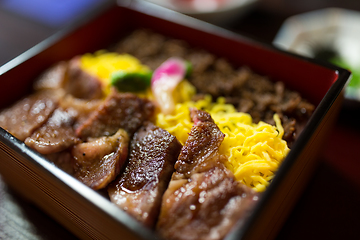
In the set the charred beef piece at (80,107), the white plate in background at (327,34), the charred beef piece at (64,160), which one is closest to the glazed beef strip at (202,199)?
the charred beef piece at (64,160)

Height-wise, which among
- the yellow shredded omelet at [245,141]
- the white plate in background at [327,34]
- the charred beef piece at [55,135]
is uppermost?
the white plate in background at [327,34]

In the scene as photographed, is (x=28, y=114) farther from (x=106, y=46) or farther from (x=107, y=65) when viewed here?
(x=106, y=46)

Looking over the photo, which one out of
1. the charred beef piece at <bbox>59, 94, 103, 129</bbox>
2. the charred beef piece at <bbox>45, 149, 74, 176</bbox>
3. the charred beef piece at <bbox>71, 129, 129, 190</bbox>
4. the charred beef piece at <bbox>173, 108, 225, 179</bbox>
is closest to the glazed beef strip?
the charred beef piece at <bbox>173, 108, 225, 179</bbox>

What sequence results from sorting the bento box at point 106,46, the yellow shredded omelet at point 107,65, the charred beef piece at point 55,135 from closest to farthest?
the bento box at point 106,46, the charred beef piece at point 55,135, the yellow shredded omelet at point 107,65

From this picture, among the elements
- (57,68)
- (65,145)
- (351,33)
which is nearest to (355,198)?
(65,145)

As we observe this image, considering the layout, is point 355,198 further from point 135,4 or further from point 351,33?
point 135,4

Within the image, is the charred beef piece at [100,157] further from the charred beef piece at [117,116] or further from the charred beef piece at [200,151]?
the charred beef piece at [200,151]

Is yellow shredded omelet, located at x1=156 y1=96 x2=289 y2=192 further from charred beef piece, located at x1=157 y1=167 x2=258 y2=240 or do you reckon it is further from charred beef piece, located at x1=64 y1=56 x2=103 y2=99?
charred beef piece, located at x1=64 y1=56 x2=103 y2=99
